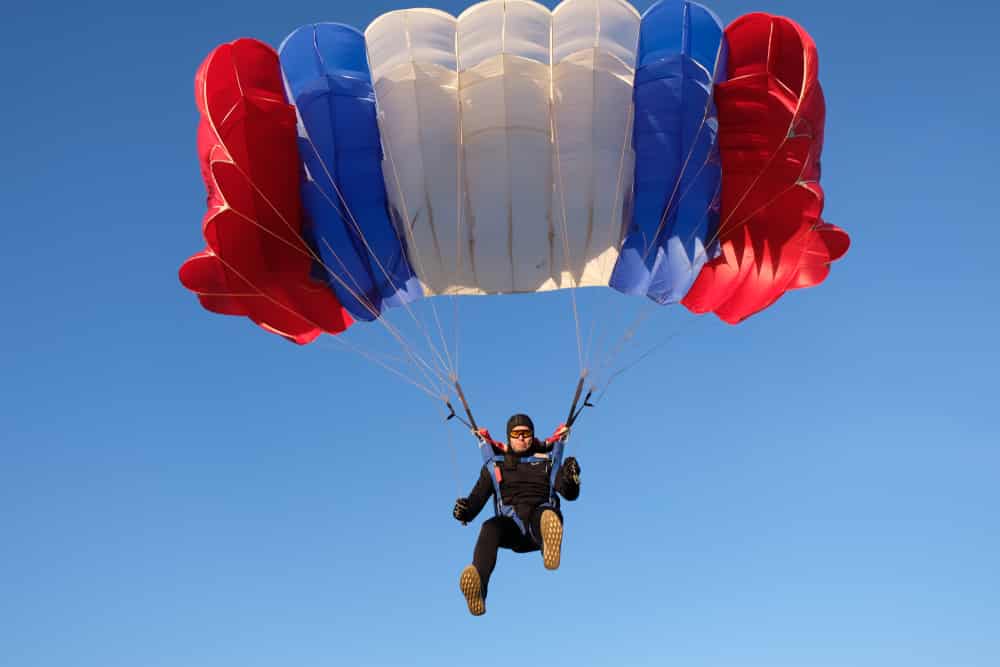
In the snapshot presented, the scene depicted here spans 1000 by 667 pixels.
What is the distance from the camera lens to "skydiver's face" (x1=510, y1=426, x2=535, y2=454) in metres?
11.1

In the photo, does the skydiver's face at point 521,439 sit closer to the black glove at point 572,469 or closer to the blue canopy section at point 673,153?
the black glove at point 572,469

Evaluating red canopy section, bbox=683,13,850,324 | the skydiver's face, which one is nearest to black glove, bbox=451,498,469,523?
the skydiver's face

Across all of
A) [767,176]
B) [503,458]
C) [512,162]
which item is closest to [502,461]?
[503,458]

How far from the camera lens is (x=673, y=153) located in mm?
12469

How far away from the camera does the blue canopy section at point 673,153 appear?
1213cm

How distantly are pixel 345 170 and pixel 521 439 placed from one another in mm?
3315

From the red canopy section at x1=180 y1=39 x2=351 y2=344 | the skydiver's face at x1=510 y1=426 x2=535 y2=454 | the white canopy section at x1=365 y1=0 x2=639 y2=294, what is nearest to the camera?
the skydiver's face at x1=510 y1=426 x2=535 y2=454

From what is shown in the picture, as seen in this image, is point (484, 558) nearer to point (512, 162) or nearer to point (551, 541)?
point (551, 541)

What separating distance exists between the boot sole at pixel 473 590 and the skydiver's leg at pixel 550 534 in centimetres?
54

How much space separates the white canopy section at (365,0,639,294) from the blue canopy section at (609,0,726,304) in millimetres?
154

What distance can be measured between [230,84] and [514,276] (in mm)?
3315

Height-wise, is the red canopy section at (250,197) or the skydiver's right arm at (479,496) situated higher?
the red canopy section at (250,197)

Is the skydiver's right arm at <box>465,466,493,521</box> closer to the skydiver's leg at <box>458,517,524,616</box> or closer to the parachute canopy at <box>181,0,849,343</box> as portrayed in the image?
the skydiver's leg at <box>458,517,524,616</box>

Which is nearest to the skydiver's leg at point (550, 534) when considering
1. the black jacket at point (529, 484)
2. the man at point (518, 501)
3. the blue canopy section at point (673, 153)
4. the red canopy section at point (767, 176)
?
the man at point (518, 501)
